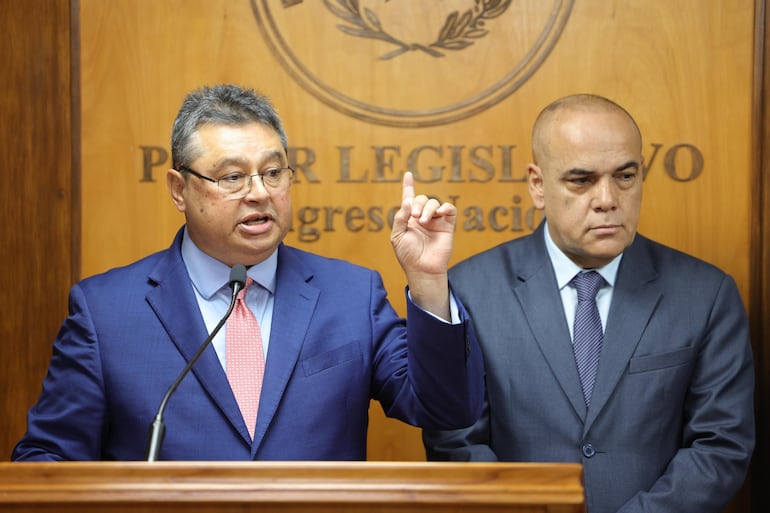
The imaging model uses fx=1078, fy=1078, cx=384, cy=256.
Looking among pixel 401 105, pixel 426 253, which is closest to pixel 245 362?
pixel 426 253

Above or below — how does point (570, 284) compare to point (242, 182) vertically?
below

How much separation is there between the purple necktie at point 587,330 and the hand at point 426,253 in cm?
61

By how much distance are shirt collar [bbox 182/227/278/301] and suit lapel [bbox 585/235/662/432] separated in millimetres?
837

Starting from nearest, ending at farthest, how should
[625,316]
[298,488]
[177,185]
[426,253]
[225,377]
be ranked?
1. [298,488]
2. [426,253]
3. [225,377]
4. [177,185]
5. [625,316]

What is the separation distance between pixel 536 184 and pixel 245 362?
0.97m

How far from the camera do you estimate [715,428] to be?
2.61 m

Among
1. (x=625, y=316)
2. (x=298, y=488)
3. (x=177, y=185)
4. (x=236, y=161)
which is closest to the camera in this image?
(x=298, y=488)

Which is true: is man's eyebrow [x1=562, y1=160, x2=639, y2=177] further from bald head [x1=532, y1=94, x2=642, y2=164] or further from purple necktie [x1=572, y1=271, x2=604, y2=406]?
purple necktie [x1=572, y1=271, x2=604, y2=406]

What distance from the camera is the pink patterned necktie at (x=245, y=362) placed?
94.4 inches

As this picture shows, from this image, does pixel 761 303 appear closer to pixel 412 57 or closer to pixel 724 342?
pixel 724 342

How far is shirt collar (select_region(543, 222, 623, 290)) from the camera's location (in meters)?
2.79

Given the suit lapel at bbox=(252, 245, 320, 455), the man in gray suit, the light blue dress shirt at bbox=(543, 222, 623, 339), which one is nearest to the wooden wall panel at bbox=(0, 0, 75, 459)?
the suit lapel at bbox=(252, 245, 320, 455)

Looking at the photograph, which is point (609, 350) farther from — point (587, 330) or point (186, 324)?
point (186, 324)

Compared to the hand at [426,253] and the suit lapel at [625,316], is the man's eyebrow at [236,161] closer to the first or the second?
the hand at [426,253]
